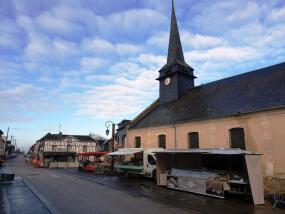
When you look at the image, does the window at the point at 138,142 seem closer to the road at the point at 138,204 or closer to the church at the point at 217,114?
the church at the point at 217,114

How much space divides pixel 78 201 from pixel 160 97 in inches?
741

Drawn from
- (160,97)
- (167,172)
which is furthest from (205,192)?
(160,97)

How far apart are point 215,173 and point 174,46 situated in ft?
61.2

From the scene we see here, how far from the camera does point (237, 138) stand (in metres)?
16.8

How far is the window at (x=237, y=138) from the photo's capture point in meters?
16.5

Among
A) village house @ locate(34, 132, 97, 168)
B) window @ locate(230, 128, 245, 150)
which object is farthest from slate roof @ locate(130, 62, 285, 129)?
village house @ locate(34, 132, 97, 168)

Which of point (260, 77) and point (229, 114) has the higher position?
point (260, 77)

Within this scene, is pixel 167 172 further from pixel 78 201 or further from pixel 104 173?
pixel 104 173

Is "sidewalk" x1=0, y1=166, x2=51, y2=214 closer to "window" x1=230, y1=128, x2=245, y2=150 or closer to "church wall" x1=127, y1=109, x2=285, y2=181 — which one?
"church wall" x1=127, y1=109, x2=285, y2=181

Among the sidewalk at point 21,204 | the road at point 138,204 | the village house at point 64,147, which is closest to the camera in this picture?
the sidewalk at point 21,204

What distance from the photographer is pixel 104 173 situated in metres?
25.1

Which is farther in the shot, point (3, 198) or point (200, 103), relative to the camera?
point (200, 103)

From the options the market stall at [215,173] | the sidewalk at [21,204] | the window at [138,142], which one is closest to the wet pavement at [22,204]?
the sidewalk at [21,204]

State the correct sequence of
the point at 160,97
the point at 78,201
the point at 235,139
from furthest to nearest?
1. the point at 160,97
2. the point at 235,139
3. the point at 78,201
